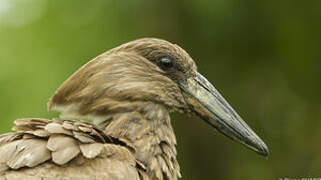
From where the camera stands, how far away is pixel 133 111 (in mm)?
4457

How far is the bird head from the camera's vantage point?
4465 millimetres

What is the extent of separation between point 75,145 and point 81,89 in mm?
799

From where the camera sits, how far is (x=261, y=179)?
34.3ft

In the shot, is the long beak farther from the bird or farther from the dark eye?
the dark eye

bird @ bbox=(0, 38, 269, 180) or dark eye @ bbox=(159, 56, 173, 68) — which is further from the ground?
dark eye @ bbox=(159, 56, 173, 68)

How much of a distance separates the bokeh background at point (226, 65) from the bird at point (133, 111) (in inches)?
234

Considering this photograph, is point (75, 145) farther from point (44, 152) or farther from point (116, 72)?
point (116, 72)

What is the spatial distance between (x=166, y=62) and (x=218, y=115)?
64 cm

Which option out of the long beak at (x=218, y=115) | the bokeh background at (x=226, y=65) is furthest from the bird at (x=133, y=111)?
the bokeh background at (x=226, y=65)

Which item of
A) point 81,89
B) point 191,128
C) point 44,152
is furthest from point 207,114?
point 191,128

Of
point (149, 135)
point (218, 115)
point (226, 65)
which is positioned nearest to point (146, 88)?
point (149, 135)

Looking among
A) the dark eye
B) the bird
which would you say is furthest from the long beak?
the dark eye

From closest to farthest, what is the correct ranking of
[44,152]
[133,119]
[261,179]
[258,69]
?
[44,152] < [133,119] < [261,179] < [258,69]

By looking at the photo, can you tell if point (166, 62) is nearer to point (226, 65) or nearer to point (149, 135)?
point (149, 135)
